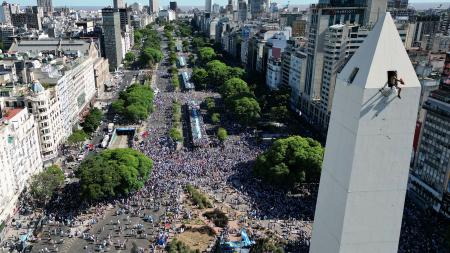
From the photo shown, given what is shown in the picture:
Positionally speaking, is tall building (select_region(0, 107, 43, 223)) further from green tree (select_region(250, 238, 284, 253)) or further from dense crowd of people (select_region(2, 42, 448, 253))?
green tree (select_region(250, 238, 284, 253))

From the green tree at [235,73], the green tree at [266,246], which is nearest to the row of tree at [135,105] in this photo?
the green tree at [235,73]

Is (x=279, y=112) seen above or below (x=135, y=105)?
below

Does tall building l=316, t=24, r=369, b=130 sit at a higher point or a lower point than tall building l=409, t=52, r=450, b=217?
higher

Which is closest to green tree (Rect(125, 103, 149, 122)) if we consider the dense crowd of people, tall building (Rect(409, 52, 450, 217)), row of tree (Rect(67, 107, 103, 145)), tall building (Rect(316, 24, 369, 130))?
row of tree (Rect(67, 107, 103, 145))

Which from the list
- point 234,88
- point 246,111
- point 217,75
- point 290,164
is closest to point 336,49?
point 246,111

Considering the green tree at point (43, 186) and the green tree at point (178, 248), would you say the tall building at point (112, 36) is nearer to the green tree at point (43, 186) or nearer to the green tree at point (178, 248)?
the green tree at point (43, 186)

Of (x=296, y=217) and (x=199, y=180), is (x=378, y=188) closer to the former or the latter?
(x=296, y=217)

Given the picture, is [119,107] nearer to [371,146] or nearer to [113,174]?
[113,174]
